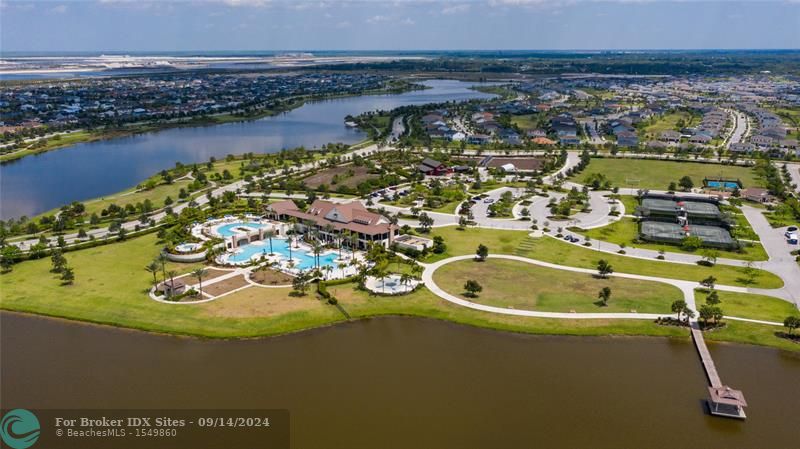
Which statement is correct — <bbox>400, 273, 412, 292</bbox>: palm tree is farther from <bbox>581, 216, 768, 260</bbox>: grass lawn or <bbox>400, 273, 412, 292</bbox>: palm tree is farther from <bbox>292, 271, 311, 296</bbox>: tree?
<bbox>581, 216, 768, 260</bbox>: grass lawn

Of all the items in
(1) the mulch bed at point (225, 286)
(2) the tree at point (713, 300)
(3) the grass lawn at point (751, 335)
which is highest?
(2) the tree at point (713, 300)

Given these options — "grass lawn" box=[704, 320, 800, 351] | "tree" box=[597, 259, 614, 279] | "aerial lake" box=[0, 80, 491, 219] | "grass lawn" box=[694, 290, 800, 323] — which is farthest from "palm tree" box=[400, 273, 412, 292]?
"aerial lake" box=[0, 80, 491, 219]

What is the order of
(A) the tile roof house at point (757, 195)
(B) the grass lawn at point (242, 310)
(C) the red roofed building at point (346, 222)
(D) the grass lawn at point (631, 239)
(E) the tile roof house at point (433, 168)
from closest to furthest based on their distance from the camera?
(B) the grass lawn at point (242, 310), (D) the grass lawn at point (631, 239), (C) the red roofed building at point (346, 222), (A) the tile roof house at point (757, 195), (E) the tile roof house at point (433, 168)

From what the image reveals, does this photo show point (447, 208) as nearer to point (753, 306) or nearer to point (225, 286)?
point (225, 286)

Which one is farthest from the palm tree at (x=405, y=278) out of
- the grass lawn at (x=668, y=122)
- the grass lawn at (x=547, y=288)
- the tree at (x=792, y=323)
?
the grass lawn at (x=668, y=122)

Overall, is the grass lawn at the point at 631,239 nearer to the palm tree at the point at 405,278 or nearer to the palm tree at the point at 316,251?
the palm tree at the point at 405,278

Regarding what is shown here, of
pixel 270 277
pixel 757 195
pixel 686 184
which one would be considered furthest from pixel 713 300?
pixel 686 184
